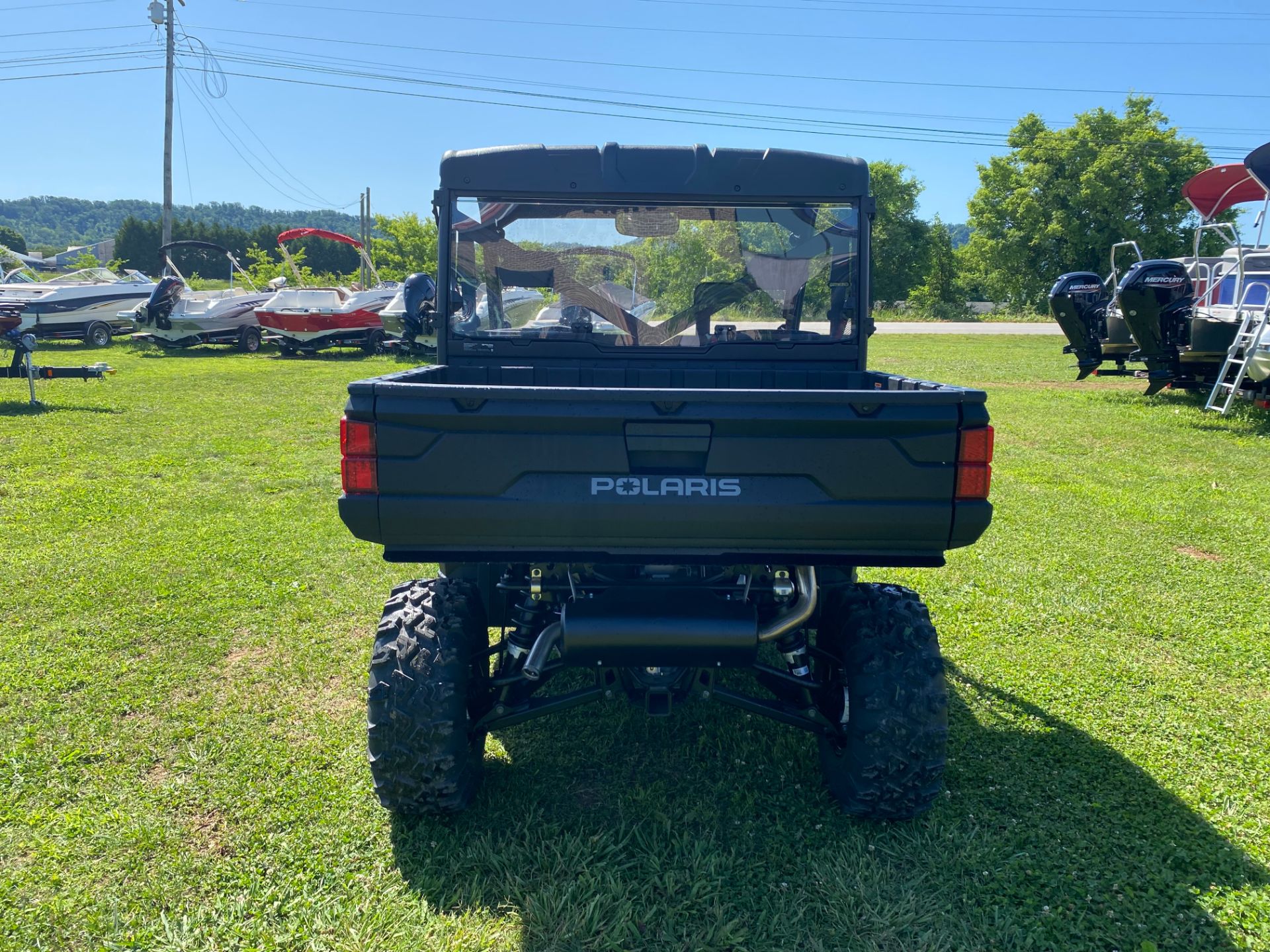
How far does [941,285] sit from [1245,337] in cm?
5041

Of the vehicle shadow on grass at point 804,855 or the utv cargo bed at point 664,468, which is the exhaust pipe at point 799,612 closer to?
the utv cargo bed at point 664,468

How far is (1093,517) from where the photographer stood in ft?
22.8

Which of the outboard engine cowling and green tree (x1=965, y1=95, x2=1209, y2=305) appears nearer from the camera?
the outboard engine cowling

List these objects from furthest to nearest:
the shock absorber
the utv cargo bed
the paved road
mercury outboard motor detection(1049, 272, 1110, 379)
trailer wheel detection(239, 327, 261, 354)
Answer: the paved road < trailer wheel detection(239, 327, 261, 354) < mercury outboard motor detection(1049, 272, 1110, 379) < the shock absorber < the utv cargo bed

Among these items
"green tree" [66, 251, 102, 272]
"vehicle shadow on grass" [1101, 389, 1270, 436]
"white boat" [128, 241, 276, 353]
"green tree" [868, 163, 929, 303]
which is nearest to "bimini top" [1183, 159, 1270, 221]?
"vehicle shadow on grass" [1101, 389, 1270, 436]

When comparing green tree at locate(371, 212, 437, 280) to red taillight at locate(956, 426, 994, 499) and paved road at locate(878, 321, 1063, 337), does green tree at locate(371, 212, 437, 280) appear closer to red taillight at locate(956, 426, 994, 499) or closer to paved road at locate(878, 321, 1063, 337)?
paved road at locate(878, 321, 1063, 337)

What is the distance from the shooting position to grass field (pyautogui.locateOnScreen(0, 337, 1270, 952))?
260cm

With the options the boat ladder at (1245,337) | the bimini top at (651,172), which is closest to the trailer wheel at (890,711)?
the bimini top at (651,172)

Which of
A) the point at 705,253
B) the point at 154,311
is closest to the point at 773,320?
the point at 705,253

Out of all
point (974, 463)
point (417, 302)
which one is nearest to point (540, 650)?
point (974, 463)

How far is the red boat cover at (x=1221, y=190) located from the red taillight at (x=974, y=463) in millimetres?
11207

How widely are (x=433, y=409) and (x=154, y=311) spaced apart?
818 inches

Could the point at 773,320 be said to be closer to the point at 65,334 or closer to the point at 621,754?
the point at 621,754

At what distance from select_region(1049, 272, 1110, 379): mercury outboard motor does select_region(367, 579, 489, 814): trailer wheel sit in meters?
12.5
